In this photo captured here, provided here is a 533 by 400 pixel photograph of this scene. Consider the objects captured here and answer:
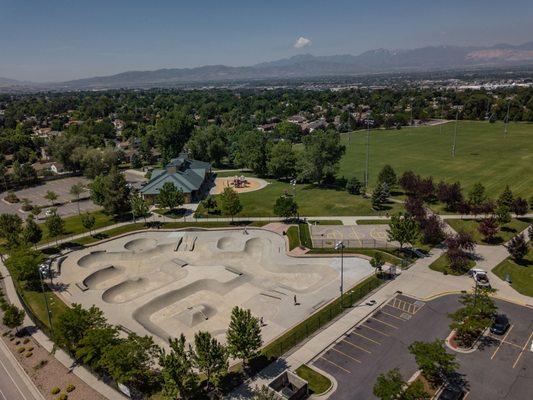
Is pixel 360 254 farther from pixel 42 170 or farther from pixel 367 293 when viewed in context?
pixel 42 170

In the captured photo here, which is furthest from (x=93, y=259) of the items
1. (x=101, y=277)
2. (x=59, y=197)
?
(x=59, y=197)

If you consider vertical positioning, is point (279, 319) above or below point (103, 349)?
below

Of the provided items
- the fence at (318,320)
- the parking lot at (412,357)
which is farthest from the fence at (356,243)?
the parking lot at (412,357)

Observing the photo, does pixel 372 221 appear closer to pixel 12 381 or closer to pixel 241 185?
pixel 241 185

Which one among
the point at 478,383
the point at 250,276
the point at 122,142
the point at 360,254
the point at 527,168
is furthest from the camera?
the point at 122,142

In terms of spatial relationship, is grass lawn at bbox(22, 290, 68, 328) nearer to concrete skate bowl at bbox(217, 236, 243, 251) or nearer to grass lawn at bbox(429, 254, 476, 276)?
concrete skate bowl at bbox(217, 236, 243, 251)

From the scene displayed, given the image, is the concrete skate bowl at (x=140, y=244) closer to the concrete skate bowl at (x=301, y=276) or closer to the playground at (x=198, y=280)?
the playground at (x=198, y=280)

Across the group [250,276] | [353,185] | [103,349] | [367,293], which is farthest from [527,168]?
[103,349]
